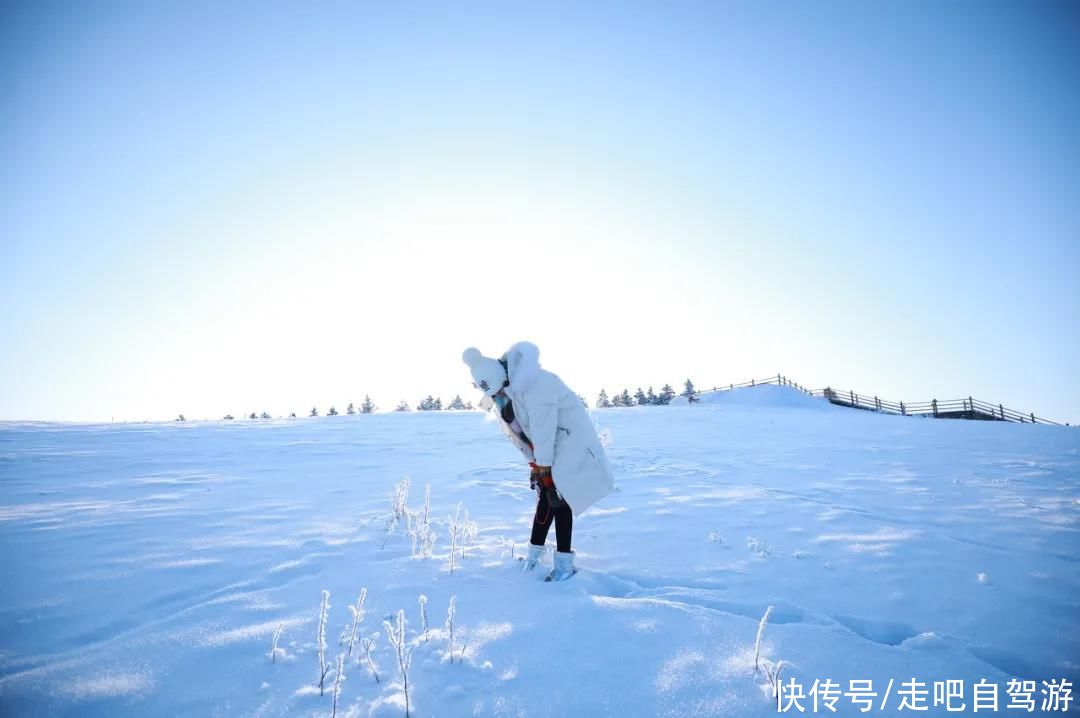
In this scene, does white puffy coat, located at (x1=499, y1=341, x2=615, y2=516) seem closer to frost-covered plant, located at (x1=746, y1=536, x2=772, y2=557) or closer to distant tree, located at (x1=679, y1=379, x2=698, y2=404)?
frost-covered plant, located at (x1=746, y1=536, x2=772, y2=557)

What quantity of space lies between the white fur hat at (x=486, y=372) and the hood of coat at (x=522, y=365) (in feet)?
0.28

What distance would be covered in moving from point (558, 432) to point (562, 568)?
1038 mm

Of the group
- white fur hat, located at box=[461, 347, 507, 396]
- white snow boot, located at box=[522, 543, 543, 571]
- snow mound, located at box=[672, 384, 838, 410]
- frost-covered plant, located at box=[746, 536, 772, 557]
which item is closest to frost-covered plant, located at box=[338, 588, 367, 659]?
white snow boot, located at box=[522, 543, 543, 571]

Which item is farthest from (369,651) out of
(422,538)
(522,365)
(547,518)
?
(522,365)

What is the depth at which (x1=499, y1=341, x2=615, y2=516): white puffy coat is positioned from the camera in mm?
3619

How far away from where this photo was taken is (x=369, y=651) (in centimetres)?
242

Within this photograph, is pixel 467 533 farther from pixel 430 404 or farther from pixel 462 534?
pixel 430 404

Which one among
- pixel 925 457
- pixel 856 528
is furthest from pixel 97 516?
pixel 925 457

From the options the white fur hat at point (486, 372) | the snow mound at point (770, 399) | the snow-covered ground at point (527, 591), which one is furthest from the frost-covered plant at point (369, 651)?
the snow mound at point (770, 399)

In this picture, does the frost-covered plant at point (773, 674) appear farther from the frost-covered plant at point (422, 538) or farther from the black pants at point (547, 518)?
the frost-covered plant at point (422, 538)

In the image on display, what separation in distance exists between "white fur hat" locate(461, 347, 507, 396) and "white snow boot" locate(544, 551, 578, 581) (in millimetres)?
1390

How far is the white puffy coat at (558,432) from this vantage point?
362 centimetres

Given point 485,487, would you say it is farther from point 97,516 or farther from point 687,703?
point 687,703

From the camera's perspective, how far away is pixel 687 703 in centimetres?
209
